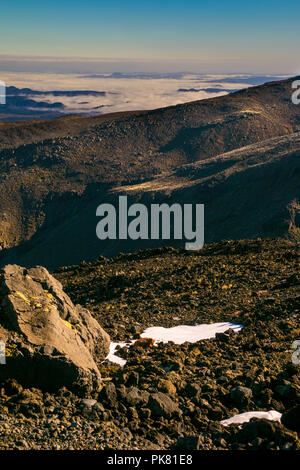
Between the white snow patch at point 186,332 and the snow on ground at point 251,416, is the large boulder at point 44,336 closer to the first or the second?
the white snow patch at point 186,332

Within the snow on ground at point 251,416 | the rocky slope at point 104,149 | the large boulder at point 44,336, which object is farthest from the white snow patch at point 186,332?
the rocky slope at point 104,149

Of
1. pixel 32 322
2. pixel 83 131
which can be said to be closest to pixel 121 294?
pixel 32 322

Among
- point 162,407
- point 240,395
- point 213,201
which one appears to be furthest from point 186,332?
point 213,201

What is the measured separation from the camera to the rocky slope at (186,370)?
5.54 m

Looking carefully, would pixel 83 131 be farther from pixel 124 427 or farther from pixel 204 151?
pixel 124 427

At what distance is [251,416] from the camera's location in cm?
654

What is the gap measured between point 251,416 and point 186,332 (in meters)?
4.93

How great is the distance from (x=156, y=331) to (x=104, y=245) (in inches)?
1171

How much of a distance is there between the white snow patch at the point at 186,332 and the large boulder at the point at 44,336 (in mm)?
2016

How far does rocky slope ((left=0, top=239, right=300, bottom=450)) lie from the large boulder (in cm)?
25

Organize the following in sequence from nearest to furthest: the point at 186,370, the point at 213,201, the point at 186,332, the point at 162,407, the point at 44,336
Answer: the point at 162,407
the point at 44,336
the point at 186,370
the point at 186,332
the point at 213,201

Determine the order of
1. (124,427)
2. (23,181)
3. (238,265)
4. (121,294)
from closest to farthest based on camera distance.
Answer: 1. (124,427)
2. (121,294)
3. (238,265)
4. (23,181)

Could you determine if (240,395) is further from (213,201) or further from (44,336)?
(213,201)

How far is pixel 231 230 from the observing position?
108ft
